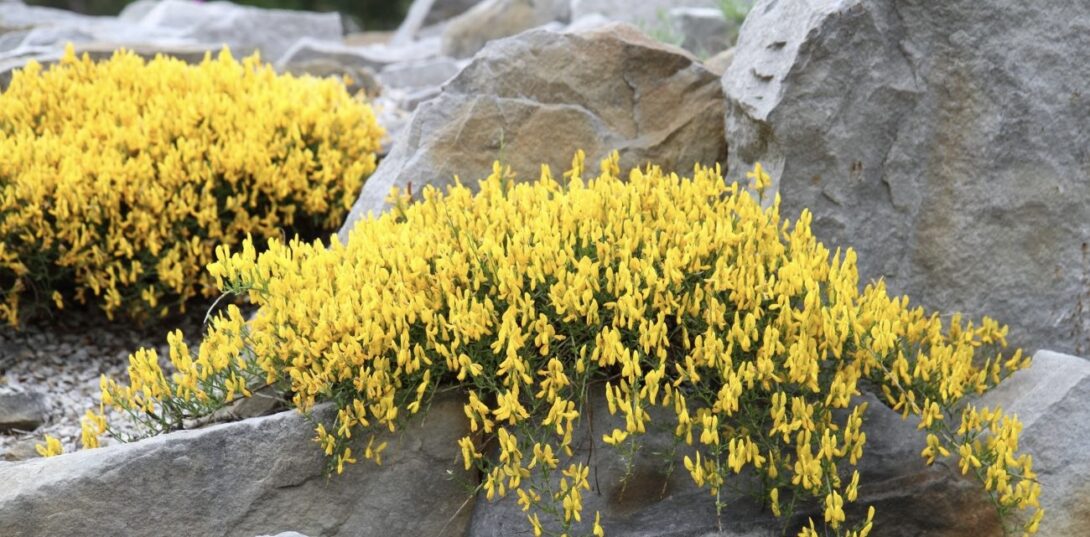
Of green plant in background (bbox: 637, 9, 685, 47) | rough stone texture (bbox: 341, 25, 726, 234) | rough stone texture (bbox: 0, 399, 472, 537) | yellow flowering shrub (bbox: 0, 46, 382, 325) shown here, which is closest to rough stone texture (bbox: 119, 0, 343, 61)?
green plant in background (bbox: 637, 9, 685, 47)

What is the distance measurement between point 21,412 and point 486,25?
634 cm

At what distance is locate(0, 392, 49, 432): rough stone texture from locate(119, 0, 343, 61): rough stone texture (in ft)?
21.2

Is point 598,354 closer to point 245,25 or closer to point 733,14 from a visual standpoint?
point 733,14

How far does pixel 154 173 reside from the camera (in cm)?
568

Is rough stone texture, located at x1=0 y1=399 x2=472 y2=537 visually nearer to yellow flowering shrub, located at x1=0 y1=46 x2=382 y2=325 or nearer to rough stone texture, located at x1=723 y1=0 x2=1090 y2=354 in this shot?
rough stone texture, located at x1=723 y1=0 x2=1090 y2=354

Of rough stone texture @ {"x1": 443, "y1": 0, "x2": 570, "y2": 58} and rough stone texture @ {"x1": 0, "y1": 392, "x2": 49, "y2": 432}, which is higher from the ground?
rough stone texture @ {"x1": 443, "y1": 0, "x2": 570, "y2": 58}

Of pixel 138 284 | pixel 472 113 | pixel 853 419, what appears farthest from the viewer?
pixel 138 284

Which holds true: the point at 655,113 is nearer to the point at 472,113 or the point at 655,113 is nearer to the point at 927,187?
the point at 472,113

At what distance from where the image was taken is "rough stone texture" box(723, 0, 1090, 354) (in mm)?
4574

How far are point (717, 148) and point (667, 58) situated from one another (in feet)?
1.56

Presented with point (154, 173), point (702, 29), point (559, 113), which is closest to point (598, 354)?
point (559, 113)

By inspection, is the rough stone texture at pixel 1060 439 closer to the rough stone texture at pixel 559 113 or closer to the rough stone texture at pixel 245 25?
the rough stone texture at pixel 559 113

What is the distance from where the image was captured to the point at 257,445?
12.6ft

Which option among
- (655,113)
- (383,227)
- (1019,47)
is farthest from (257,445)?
(1019,47)
